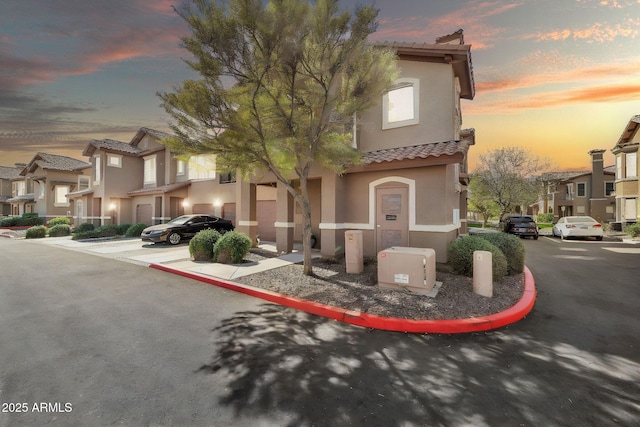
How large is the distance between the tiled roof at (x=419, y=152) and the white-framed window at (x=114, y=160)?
889 inches

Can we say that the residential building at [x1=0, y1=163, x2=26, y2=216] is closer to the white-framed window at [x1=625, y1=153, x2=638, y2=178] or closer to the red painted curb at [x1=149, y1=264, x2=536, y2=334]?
the red painted curb at [x1=149, y1=264, x2=536, y2=334]

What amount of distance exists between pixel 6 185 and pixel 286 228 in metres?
55.1

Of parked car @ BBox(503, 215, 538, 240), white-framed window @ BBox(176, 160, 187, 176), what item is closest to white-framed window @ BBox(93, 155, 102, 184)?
white-framed window @ BBox(176, 160, 187, 176)

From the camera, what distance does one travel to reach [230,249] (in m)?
9.62

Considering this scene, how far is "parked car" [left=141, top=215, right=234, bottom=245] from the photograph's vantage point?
47.6ft

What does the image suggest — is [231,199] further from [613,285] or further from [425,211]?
[613,285]

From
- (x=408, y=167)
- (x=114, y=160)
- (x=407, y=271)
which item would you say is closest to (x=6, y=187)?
(x=114, y=160)

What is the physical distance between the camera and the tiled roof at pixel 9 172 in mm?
40944

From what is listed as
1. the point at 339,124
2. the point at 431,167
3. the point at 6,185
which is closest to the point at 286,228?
the point at 339,124

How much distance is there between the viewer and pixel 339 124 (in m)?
7.97

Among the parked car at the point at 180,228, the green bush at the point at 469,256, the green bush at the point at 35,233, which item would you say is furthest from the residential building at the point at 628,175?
the green bush at the point at 35,233

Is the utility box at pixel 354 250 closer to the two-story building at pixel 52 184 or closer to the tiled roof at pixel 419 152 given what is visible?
the tiled roof at pixel 419 152

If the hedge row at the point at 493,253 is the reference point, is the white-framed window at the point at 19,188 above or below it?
above

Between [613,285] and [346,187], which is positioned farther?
[346,187]
